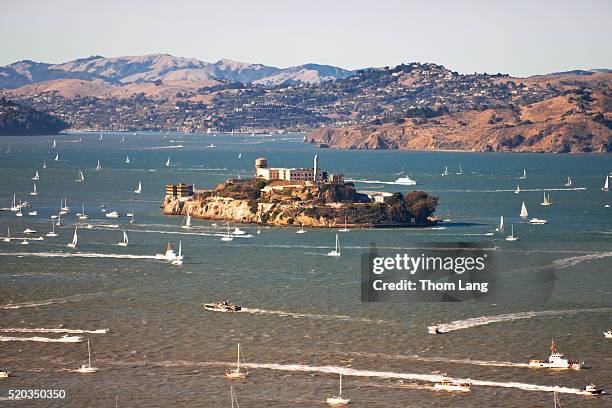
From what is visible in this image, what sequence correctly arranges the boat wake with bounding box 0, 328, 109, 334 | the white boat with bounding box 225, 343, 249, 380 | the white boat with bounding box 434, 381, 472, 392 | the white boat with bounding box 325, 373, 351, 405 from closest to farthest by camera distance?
the white boat with bounding box 325, 373, 351, 405 → the white boat with bounding box 434, 381, 472, 392 → the white boat with bounding box 225, 343, 249, 380 → the boat wake with bounding box 0, 328, 109, 334

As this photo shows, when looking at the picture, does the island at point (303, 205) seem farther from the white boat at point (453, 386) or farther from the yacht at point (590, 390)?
the yacht at point (590, 390)

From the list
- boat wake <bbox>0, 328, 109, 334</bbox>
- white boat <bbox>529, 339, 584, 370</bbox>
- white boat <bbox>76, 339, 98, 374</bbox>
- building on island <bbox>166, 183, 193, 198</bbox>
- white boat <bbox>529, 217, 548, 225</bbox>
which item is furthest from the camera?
building on island <bbox>166, 183, 193, 198</bbox>

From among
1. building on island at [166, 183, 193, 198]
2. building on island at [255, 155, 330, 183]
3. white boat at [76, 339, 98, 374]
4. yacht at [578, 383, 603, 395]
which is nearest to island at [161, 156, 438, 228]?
building on island at [166, 183, 193, 198]

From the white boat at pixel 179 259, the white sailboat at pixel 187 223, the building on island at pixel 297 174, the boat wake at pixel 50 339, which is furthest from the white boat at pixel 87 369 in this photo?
the building on island at pixel 297 174

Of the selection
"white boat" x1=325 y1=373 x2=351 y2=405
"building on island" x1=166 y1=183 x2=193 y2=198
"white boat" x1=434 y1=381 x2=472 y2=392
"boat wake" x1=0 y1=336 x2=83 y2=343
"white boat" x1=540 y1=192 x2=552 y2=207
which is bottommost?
"white boat" x1=325 y1=373 x2=351 y2=405

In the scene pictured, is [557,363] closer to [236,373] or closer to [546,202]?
[236,373]

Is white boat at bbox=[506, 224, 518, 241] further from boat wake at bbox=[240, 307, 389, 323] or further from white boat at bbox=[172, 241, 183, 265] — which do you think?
boat wake at bbox=[240, 307, 389, 323]

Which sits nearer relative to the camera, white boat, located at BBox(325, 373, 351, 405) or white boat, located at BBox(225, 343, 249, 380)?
white boat, located at BBox(325, 373, 351, 405)
